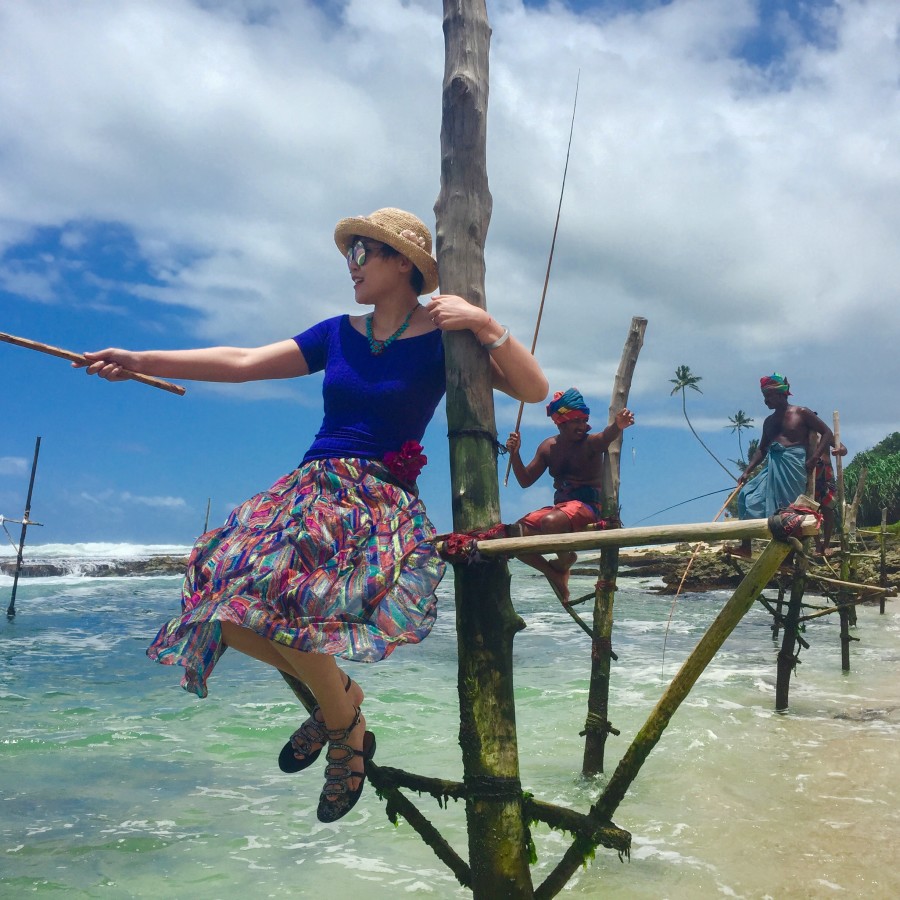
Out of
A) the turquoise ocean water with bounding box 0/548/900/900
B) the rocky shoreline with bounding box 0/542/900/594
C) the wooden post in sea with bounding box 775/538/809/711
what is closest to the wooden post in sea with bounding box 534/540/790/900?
the turquoise ocean water with bounding box 0/548/900/900

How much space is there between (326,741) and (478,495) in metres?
1.08

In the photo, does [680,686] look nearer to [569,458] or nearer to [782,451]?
[569,458]

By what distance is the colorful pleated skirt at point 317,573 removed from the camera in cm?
260

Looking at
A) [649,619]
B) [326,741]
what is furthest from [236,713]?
[649,619]

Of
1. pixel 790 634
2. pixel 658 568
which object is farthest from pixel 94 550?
pixel 790 634

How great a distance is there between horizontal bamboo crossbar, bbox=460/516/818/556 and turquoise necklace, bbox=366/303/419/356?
82 cm

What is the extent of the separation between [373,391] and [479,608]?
2.94 feet

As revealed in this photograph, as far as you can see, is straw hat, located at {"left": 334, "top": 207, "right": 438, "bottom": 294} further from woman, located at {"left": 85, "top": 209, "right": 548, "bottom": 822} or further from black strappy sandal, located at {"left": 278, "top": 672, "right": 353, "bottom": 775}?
black strappy sandal, located at {"left": 278, "top": 672, "right": 353, "bottom": 775}

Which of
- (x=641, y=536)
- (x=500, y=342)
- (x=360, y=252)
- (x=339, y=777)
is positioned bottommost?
(x=339, y=777)

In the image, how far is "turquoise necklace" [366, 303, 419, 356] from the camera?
10.5 feet

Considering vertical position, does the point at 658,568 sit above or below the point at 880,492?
below

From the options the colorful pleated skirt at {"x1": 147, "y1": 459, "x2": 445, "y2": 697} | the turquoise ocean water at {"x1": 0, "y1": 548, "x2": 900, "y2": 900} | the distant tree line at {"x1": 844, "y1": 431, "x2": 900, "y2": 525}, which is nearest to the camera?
the colorful pleated skirt at {"x1": 147, "y1": 459, "x2": 445, "y2": 697}

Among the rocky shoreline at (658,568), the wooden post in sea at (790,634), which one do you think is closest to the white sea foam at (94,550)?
the rocky shoreline at (658,568)

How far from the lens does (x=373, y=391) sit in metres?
3.08
